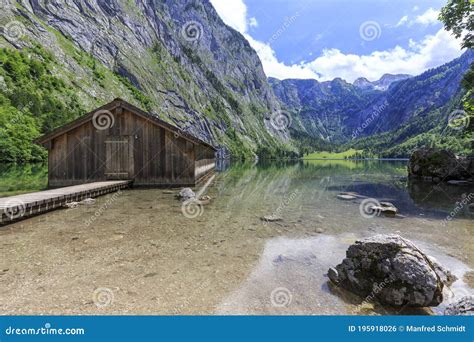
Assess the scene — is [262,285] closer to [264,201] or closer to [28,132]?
[264,201]

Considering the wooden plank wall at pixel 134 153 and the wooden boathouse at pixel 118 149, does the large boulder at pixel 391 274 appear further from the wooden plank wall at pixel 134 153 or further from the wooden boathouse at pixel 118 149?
the wooden plank wall at pixel 134 153

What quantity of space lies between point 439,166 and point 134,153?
110ft

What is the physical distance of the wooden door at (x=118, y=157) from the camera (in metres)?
22.2

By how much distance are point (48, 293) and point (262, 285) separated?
4446 mm

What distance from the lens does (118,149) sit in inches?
878

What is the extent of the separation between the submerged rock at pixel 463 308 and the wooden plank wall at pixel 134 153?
20264 millimetres

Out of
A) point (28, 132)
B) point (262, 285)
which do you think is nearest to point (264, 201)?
point (262, 285)

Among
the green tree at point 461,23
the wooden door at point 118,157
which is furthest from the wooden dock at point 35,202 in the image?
the green tree at point 461,23

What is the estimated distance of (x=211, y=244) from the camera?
28.8 ft

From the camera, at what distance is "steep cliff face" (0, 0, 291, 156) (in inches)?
3578

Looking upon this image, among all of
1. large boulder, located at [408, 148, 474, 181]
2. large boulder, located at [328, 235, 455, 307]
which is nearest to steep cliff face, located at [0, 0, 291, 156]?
large boulder, located at [408, 148, 474, 181]

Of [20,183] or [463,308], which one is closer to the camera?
[463,308]
